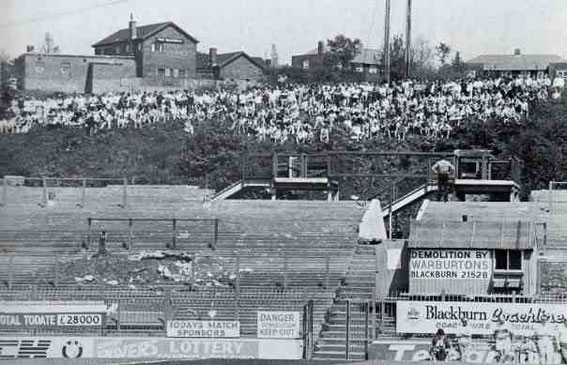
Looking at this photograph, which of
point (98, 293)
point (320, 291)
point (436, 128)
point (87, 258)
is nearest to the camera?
point (98, 293)

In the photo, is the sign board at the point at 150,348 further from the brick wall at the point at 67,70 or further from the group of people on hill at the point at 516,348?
A: the brick wall at the point at 67,70

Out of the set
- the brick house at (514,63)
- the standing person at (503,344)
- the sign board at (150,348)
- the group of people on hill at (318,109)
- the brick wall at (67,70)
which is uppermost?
the brick house at (514,63)

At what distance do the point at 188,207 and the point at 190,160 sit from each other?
720cm

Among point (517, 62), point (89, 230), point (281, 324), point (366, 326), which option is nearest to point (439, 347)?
point (366, 326)

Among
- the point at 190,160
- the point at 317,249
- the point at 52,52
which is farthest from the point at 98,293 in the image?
the point at 52,52

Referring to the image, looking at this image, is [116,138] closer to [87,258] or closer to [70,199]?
[70,199]

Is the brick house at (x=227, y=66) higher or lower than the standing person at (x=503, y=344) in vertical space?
higher

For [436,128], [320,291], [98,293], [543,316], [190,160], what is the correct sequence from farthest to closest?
[190,160], [436,128], [320,291], [98,293], [543,316]

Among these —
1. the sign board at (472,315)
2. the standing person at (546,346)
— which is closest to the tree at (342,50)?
the sign board at (472,315)

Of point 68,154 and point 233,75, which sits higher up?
point 233,75

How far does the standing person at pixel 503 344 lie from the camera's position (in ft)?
72.6

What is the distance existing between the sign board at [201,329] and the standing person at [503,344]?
17.3 ft

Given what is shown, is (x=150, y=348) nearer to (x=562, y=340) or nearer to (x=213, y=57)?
(x=562, y=340)

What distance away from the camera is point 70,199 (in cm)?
3550
